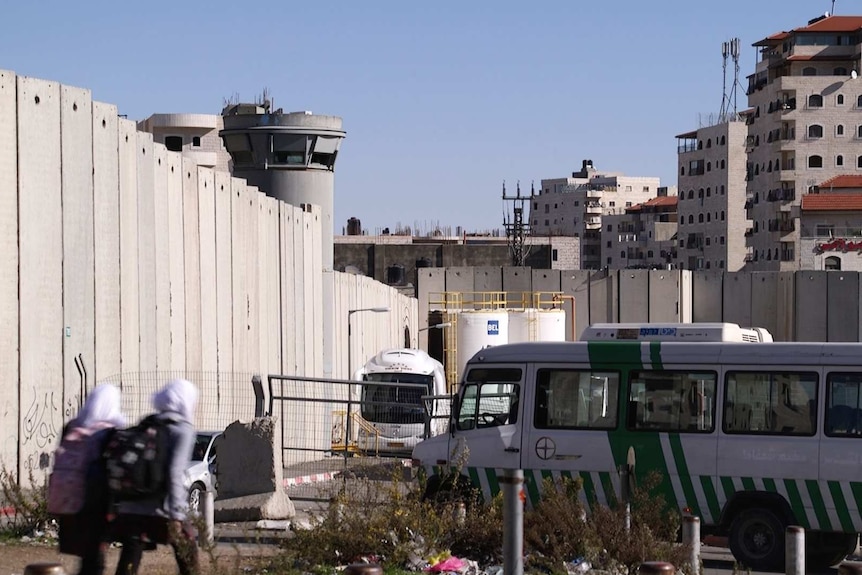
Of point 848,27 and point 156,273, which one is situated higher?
point 848,27

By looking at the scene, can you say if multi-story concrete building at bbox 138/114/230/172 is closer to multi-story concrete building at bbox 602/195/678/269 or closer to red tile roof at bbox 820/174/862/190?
red tile roof at bbox 820/174/862/190

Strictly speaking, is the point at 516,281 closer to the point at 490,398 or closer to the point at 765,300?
the point at 765,300

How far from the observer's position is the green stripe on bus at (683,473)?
15734 mm

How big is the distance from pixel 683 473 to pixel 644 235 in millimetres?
169380

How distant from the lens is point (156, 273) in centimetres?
2000

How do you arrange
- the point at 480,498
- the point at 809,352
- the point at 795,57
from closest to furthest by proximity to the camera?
the point at 809,352
the point at 480,498
the point at 795,57

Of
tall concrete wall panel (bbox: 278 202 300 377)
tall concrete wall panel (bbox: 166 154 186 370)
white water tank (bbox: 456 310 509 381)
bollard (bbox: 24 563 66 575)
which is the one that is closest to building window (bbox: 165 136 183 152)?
white water tank (bbox: 456 310 509 381)

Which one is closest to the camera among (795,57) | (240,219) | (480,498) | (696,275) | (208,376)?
(480,498)

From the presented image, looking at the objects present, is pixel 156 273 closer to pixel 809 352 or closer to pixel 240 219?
pixel 240 219

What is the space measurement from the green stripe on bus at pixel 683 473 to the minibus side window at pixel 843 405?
1.60m

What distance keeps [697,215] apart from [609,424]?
135 m

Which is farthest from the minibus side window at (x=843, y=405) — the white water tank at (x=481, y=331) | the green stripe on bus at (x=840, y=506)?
the white water tank at (x=481, y=331)

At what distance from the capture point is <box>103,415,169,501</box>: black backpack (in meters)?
8.46

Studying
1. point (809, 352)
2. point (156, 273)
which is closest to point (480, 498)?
point (809, 352)
